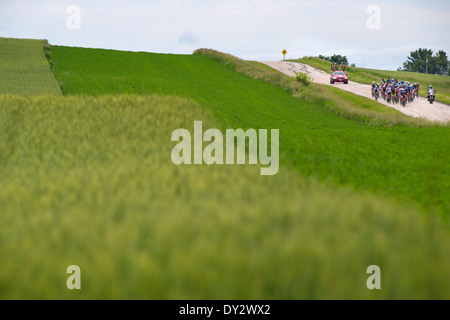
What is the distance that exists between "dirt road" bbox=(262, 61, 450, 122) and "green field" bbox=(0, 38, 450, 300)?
79.0 ft

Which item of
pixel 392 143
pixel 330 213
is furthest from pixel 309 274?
pixel 392 143

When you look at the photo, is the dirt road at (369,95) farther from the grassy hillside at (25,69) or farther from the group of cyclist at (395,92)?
the grassy hillside at (25,69)

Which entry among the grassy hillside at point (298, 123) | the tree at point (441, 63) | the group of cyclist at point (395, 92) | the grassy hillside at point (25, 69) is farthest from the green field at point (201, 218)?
the tree at point (441, 63)

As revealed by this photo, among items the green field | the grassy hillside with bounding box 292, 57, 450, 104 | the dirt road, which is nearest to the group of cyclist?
the dirt road

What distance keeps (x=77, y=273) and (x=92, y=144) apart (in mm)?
12331

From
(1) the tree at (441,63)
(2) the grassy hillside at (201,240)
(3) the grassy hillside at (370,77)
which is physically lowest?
(2) the grassy hillside at (201,240)

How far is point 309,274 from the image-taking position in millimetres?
6090

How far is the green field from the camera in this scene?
609 cm

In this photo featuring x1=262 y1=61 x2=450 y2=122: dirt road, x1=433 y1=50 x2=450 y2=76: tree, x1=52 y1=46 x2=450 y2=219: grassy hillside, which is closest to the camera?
x1=52 y1=46 x2=450 y2=219: grassy hillside

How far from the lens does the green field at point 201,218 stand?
6.09 metres

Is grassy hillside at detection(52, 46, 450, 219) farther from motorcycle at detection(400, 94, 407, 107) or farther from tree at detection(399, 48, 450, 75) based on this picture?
tree at detection(399, 48, 450, 75)

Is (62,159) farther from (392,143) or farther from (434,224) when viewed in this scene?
(392,143)

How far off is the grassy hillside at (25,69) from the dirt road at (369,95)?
97.7 feet

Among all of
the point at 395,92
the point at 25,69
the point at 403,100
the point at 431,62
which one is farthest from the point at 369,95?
the point at 431,62
